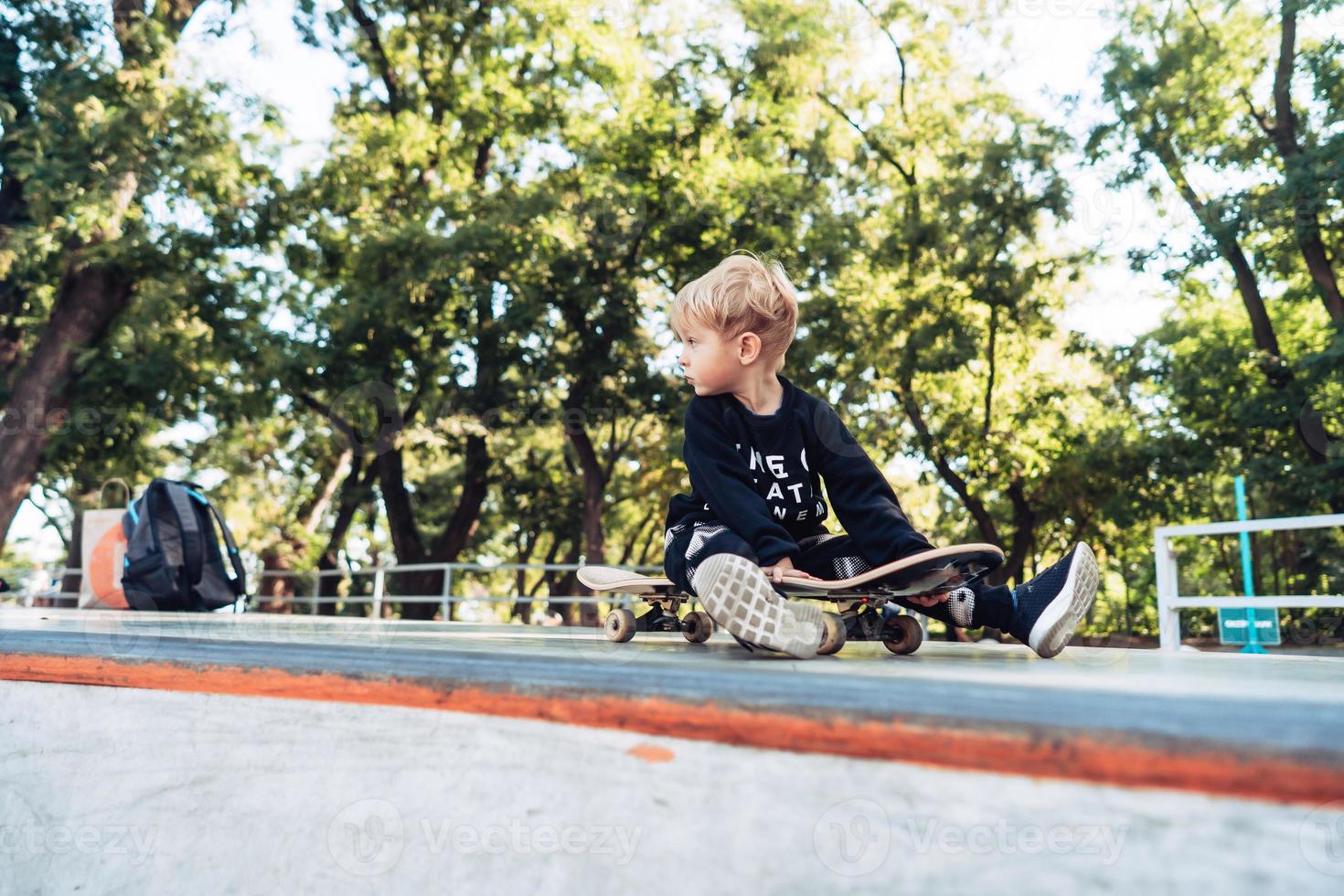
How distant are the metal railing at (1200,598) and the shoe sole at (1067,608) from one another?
3.13 meters

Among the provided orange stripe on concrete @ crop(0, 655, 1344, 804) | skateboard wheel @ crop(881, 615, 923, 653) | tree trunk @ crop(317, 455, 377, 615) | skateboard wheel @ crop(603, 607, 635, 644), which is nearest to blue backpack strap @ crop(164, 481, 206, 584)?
skateboard wheel @ crop(603, 607, 635, 644)

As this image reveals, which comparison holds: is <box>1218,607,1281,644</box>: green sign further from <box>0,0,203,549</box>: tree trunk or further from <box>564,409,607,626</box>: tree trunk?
<box>0,0,203,549</box>: tree trunk

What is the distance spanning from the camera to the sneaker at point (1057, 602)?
2189mm

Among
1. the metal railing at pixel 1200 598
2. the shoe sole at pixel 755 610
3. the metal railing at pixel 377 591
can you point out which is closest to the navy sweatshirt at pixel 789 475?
the shoe sole at pixel 755 610

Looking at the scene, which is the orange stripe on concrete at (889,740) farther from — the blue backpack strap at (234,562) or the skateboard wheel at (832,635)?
the blue backpack strap at (234,562)

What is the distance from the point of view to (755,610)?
188 centimetres

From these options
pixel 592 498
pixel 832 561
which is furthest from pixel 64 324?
pixel 832 561

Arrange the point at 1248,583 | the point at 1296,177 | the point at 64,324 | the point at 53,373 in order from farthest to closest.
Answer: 1. the point at 64,324
2. the point at 53,373
3. the point at 1296,177
4. the point at 1248,583

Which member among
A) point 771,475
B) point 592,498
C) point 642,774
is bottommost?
point 642,774

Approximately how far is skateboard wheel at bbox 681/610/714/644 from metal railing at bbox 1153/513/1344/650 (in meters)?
3.26

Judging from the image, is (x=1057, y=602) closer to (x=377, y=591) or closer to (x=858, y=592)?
(x=858, y=592)

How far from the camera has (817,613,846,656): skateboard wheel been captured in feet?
6.75

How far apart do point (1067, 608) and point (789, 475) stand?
0.78m

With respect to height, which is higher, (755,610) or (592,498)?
(592,498)
